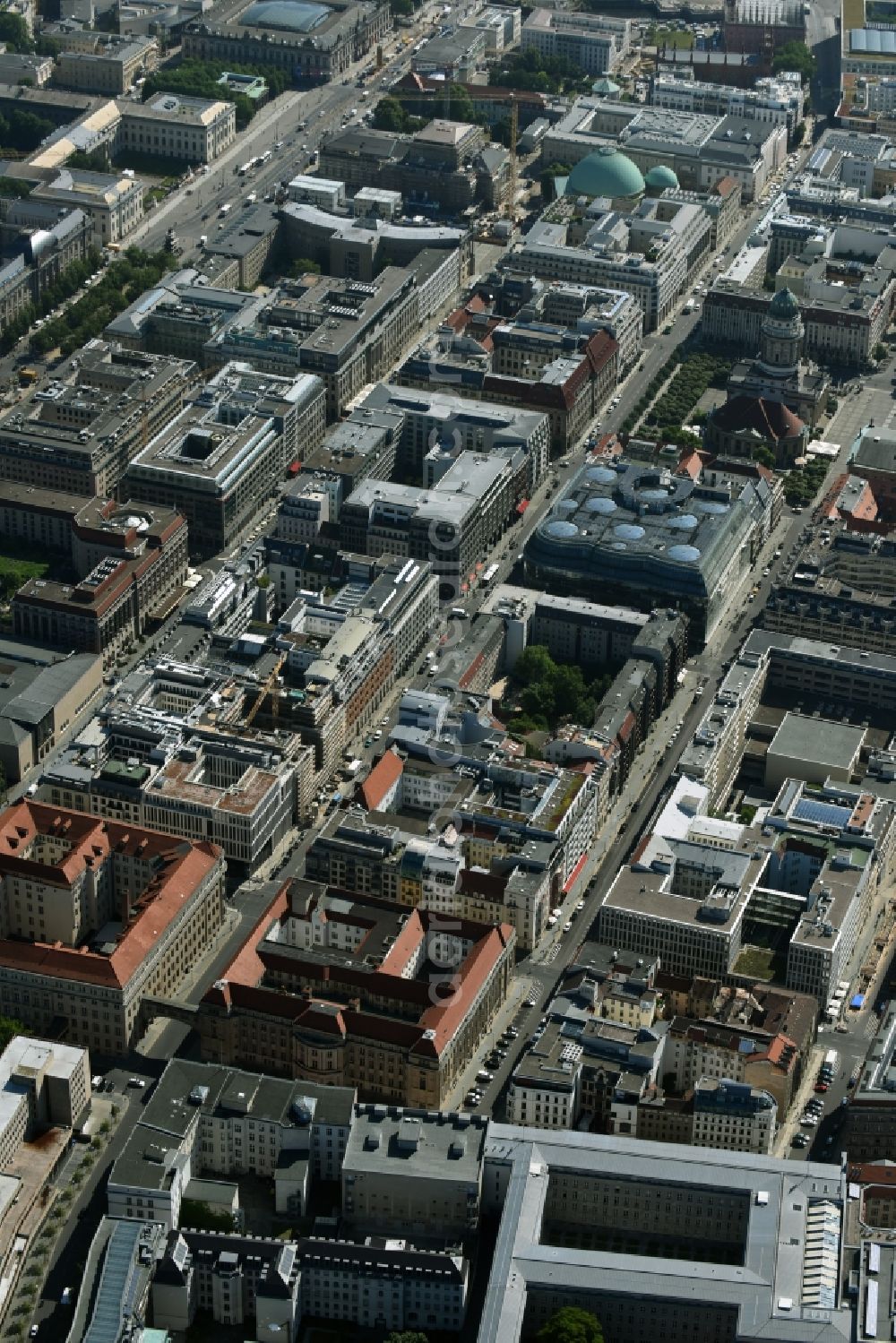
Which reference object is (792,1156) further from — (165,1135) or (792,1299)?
(165,1135)

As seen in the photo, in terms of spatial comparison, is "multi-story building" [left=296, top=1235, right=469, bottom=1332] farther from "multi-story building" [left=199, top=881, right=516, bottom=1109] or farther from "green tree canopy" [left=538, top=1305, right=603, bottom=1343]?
"multi-story building" [left=199, top=881, right=516, bottom=1109]

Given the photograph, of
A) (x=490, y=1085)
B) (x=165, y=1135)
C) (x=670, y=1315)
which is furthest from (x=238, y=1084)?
(x=670, y=1315)

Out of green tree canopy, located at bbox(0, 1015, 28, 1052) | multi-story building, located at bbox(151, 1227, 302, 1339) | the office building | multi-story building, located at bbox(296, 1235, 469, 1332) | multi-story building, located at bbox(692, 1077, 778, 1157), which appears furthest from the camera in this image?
green tree canopy, located at bbox(0, 1015, 28, 1052)

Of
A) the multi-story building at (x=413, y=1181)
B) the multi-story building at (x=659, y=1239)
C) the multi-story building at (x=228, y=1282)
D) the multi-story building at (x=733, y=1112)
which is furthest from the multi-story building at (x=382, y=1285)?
the multi-story building at (x=733, y=1112)

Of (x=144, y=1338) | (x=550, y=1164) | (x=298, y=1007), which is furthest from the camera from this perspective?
(x=298, y=1007)

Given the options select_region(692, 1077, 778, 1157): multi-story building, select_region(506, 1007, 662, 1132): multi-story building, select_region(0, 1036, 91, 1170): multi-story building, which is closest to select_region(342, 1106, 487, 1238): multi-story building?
select_region(506, 1007, 662, 1132): multi-story building

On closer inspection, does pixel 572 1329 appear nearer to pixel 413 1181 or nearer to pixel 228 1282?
pixel 413 1181

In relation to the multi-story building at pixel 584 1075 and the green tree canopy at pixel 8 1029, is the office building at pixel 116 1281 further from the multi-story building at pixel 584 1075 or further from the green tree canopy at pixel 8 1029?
the multi-story building at pixel 584 1075
